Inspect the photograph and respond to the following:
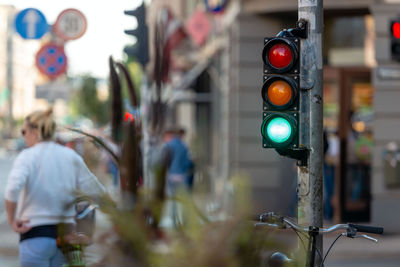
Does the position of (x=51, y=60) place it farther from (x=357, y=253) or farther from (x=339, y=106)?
(x=357, y=253)

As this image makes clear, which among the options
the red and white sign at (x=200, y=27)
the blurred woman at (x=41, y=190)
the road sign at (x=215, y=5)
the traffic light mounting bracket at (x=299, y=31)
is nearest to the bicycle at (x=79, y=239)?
the blurred woman at (x=41, y=190)

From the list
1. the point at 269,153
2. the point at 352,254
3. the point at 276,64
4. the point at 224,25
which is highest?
the point at 224,25

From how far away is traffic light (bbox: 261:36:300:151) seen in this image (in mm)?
5383

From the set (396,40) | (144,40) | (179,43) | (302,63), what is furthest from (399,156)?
(179,43)

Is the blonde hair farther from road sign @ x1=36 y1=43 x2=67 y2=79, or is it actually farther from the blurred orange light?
road sign @ x1=36 y1=43 x2=67 y2=79

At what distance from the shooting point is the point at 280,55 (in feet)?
17.7

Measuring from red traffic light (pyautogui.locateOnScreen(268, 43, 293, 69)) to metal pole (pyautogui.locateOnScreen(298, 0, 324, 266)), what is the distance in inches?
5.2

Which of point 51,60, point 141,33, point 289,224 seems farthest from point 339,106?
point 289,224

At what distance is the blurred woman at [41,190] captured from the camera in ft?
17.1

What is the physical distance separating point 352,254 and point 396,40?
2951mm

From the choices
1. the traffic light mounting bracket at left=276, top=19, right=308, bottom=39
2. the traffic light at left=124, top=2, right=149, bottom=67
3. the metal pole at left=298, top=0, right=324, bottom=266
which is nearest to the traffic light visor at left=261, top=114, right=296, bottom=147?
the metal pole at left=298, top=0, right=324, bottom=266

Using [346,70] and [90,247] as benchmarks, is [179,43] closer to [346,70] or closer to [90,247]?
[346,70]

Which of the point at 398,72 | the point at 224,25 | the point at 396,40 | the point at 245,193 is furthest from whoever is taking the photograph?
the point at 224,25

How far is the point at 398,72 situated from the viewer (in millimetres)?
12875
